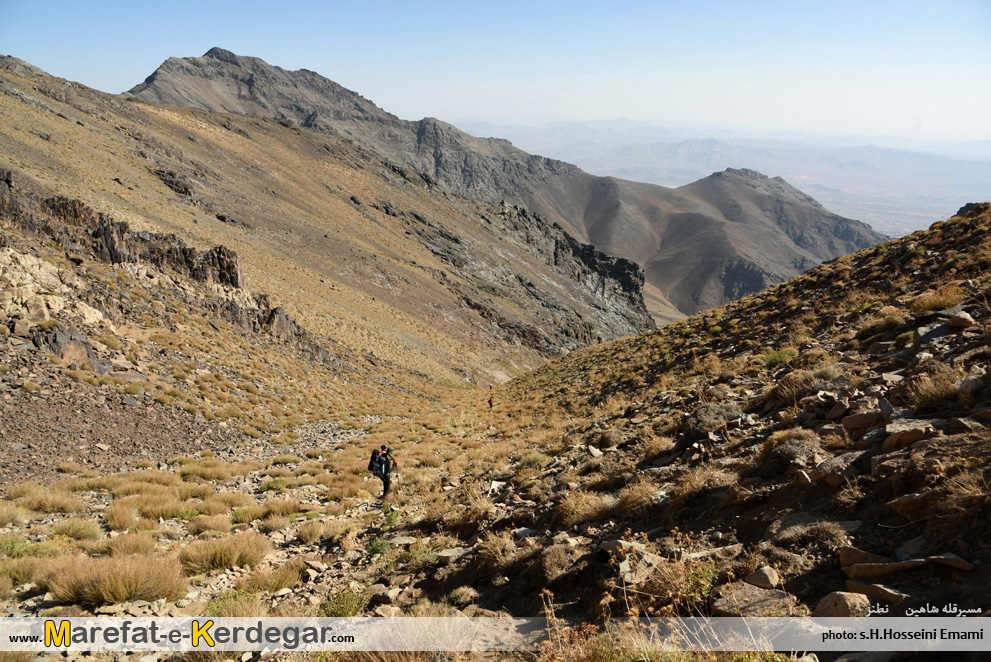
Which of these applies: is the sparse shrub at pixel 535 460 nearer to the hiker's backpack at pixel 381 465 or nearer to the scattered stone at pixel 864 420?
the hiker's backpack at pixel 381 465

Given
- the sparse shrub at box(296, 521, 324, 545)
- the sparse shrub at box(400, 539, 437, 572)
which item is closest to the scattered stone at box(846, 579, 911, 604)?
the sparse shrub at box(400, 539, 437, 572)

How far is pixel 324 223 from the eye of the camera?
2415 inches

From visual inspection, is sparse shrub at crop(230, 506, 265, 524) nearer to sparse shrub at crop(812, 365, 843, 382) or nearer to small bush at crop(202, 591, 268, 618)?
small bush at crop(202, 591, 268, 618)

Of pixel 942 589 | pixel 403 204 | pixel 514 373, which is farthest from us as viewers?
pixel 403 204

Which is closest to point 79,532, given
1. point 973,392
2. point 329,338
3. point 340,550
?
point 340,550

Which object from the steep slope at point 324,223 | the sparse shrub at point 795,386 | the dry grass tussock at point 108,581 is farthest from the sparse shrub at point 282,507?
the steep slope at point 324,223

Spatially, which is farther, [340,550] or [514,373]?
[514,373]

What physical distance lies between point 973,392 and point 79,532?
1227 centimetres

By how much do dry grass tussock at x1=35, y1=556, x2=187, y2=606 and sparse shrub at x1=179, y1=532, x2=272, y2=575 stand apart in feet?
2.48

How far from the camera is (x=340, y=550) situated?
7.52m

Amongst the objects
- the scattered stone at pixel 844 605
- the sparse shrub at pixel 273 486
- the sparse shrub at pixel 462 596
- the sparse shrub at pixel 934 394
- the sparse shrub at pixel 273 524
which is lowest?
the sparse shrub at pixel 273 486

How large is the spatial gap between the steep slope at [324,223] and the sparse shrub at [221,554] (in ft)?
94.4

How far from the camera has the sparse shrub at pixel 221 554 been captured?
251 inches

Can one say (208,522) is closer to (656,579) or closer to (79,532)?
(79,532)
